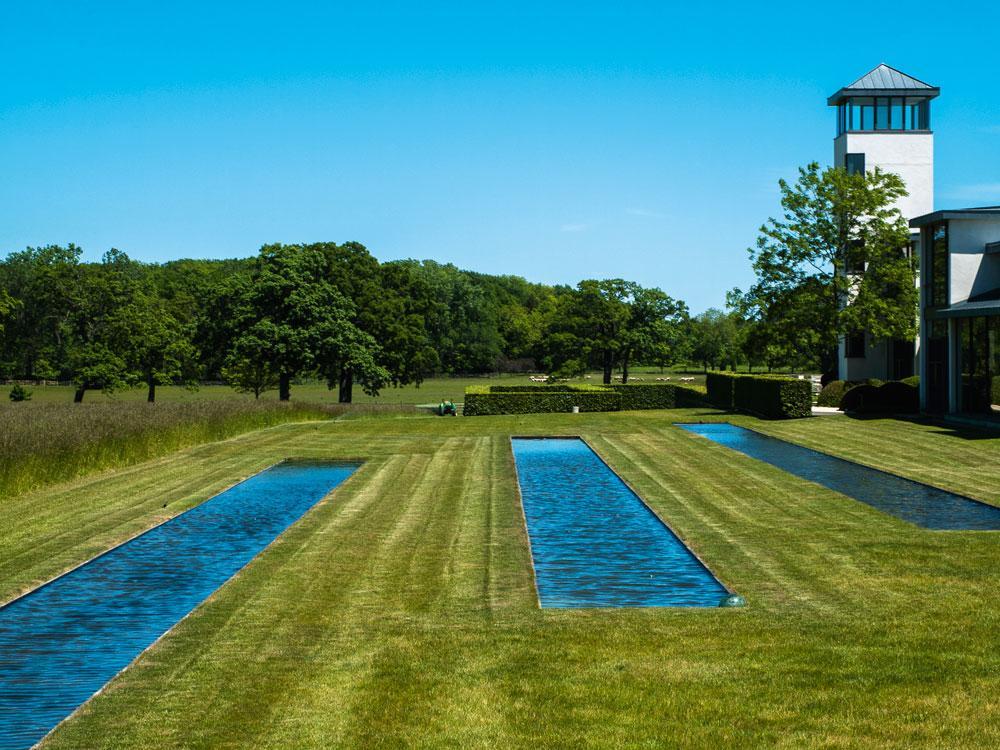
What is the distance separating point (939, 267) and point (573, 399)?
1772 centimetres

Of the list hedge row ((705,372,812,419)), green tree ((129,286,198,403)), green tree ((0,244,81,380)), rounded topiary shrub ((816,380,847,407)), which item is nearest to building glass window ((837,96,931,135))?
rounded topiary shrub ((816,380,847,407))

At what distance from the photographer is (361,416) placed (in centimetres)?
4531

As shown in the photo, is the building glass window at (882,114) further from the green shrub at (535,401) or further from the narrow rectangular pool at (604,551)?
the narrow rectangular pool at (604,551)

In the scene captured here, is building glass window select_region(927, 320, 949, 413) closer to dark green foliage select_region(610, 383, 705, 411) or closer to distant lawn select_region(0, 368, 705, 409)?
dark green foliage select_region(610, 383, 705, 411)

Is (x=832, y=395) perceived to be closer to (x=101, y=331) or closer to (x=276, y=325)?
(x=276, y=325)

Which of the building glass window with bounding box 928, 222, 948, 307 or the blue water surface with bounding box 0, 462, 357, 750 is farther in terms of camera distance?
the building glass window with bounding box 928, 222, 948, 307

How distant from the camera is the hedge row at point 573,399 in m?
46.9

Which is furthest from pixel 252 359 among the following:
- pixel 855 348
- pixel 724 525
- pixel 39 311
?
pixel 39 311

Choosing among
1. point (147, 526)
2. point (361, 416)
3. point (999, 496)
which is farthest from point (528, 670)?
point (361, 416)

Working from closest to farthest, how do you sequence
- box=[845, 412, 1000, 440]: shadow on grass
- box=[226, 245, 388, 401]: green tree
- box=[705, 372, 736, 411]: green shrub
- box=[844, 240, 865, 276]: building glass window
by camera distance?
box=[845, 412, 1000, 440]: shadow on grass → box=[705, 372, 736, 411]: green shrub → box=[844, 240, 865, 276]: building glass window → box=[226, 245, 388, 401]: green tree

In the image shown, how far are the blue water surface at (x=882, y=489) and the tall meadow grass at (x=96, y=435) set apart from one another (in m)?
15.5

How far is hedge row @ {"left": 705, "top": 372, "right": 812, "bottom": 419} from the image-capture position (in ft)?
124

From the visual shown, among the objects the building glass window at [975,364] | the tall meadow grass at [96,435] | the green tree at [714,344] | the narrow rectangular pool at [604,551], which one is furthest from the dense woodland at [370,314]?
the green tree at [714,344]

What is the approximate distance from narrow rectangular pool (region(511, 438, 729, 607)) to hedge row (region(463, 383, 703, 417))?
23.6 metres
